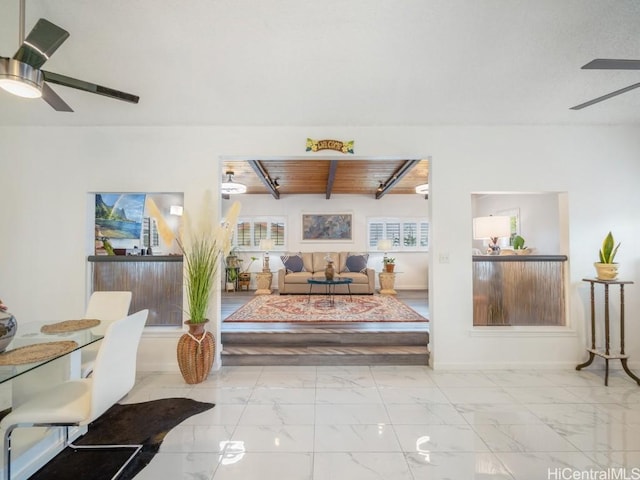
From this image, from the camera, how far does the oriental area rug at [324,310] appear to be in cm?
442

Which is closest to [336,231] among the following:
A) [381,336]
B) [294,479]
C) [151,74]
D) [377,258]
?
[377,258]

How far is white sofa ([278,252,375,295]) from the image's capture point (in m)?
6.81

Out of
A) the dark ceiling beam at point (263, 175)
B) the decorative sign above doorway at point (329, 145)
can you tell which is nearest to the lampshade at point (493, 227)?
the decorative sign above doorway at point (329, 145)

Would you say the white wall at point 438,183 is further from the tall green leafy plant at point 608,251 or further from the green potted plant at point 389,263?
the green potted plant at point 389,263

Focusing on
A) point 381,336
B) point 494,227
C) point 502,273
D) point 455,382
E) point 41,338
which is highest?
point 494,227

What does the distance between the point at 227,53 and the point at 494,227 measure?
3.26 metres

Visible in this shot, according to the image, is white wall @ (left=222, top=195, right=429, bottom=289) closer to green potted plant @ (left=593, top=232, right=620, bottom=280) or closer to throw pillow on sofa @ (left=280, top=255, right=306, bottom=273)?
throw pillow on sofa @ (left=280, top=255, right=306, bottom=273)

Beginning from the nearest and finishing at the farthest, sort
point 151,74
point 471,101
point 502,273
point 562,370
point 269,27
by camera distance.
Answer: point 269,27 < point 151,74 < point 471,101 < point 562,370 < point 502,273

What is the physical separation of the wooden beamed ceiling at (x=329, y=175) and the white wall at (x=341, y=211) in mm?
239

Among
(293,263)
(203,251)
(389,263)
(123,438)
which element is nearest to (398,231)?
(389,263)

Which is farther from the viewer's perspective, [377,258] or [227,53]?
[377,258]

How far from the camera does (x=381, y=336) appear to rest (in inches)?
143

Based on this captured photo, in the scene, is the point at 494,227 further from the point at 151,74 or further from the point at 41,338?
the point at 41,338

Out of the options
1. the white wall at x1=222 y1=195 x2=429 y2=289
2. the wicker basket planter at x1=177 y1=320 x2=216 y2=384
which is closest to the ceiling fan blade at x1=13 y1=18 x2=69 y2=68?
the wicker basket planter at x1=177 y1=320 x2=216 y2=384
